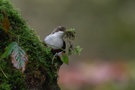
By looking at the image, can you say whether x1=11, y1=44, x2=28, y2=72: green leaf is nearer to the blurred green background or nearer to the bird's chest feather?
the bird's chest feather

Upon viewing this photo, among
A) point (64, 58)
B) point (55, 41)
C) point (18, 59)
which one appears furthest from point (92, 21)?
point (18, 59)

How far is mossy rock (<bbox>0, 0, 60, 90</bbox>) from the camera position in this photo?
1733 mm

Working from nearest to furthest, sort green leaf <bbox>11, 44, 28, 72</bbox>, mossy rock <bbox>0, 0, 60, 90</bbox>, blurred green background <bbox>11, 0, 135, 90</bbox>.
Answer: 1. green leaf <bbox>11, 44, 28, 72</bbox>
2. mossy rock <bbox>0, 0, 60, 90</bbox>
3. blurred green background <bbox>11, 0, 135, 90</bbox>

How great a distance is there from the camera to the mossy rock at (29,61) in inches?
68.2

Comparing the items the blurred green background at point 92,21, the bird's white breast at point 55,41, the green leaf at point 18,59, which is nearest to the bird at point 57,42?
the bird's white breast at point 55,41

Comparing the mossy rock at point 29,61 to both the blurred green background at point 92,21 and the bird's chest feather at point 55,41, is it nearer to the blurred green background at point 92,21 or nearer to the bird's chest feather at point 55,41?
the bird's chest feather at point 55,41

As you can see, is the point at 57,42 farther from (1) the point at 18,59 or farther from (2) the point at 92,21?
(2) the point at 92,21

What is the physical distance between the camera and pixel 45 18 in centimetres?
1163

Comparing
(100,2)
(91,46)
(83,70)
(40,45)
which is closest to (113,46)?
(91,46)

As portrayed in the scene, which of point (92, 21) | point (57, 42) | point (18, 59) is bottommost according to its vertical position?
point (18, 59)

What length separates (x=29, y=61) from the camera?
184 cm

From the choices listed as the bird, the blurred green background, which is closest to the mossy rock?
the bird

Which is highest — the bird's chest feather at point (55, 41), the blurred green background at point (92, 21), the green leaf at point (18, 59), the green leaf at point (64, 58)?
the blurred green background at point (92, 21)

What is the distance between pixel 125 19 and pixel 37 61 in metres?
10.0
